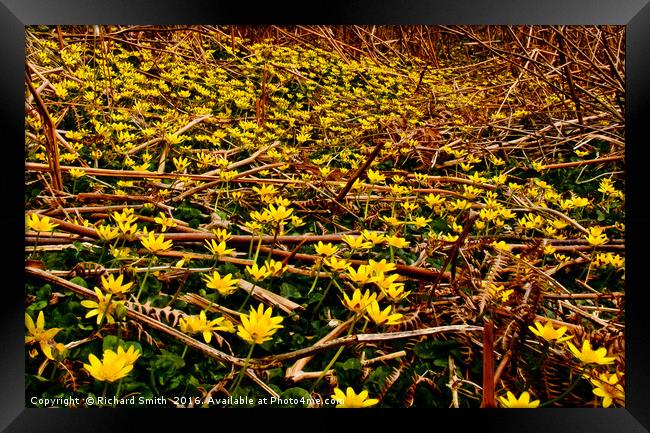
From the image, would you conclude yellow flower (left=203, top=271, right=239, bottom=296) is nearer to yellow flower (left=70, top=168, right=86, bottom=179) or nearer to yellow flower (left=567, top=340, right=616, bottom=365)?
yellow flower (left=70, top=168, right=86, bottom=179)

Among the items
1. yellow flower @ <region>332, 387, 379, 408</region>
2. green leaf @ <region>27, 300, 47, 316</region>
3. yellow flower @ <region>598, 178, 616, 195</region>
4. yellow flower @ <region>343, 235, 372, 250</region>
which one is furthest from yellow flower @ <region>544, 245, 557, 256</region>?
green leaf @ <region>27, 300, 47, 316</region>

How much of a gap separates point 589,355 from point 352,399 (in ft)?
1.59

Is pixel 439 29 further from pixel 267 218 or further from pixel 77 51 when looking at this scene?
pixel 77 51

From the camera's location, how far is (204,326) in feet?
2.61

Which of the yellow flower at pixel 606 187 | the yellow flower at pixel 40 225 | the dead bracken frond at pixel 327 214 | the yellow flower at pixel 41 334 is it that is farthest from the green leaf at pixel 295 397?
the yellow flower at pixel 606 187

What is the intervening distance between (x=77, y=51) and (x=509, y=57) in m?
1.24

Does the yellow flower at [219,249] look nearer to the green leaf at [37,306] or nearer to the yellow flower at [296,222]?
the yellow flower at [296,222]

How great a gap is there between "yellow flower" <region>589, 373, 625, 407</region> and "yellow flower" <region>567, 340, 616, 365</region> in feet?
0.16

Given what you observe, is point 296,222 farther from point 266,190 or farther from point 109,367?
point 109,367

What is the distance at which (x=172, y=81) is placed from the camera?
1354 mm

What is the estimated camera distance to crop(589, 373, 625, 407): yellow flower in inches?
35.8

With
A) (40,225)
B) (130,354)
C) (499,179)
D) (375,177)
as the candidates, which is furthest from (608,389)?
(40,225)
